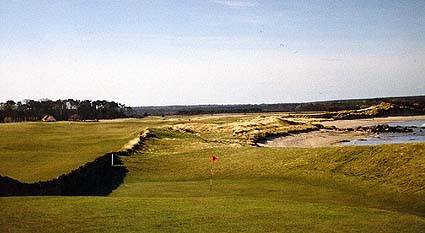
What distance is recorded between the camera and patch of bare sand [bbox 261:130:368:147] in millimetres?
71169

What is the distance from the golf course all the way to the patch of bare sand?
23.5 metres

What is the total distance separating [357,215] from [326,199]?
5946 millimetres

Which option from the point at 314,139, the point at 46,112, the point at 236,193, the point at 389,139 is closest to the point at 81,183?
the point at 236,193

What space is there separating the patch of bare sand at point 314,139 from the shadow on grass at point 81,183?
3547cm

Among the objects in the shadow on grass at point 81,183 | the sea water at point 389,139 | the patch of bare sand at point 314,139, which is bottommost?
the patch of bare sand at point 314,139

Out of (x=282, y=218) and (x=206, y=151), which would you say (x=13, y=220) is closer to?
(x=282, y=218)

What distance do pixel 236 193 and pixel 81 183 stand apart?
10176 millimetres

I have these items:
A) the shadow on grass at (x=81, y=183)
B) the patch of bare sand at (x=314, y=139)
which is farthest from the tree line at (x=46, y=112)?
the shadow on grass at (x=81, y=183)

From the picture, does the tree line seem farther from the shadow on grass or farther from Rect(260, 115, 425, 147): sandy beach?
the shadow on grass

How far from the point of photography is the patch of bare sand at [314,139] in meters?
71.2

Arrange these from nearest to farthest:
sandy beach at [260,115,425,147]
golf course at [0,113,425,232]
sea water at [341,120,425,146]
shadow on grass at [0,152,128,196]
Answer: golf course at [0,113,425,232] → shadow on grass at [0,152,128,196] → sea water at [341,120,425,146] → sandy beach at [260,115,425,147]

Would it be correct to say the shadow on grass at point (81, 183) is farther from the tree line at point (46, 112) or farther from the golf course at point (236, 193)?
the tree line at point (46, 112)

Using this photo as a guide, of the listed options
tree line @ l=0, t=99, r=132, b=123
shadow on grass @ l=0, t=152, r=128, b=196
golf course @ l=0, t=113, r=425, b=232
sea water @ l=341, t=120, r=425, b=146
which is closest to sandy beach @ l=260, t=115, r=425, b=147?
sea water @ l=341, t=120, r=425, b=146

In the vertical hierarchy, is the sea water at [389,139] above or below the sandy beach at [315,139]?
above
